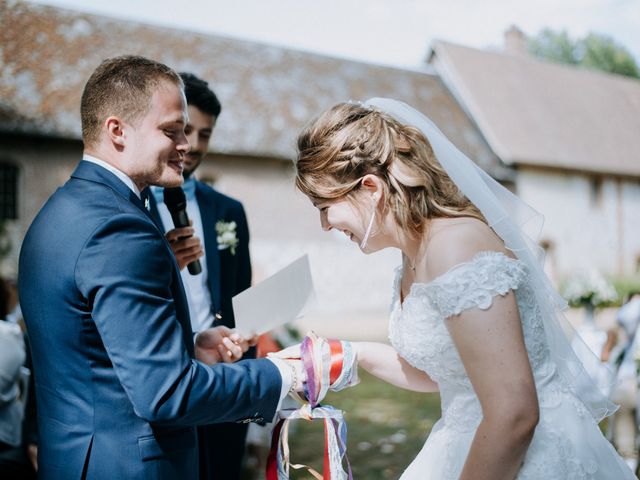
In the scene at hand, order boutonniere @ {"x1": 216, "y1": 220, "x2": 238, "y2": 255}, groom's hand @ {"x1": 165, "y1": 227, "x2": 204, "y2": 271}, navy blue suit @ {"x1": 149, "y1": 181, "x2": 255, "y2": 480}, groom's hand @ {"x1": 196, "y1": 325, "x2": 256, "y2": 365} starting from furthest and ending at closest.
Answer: boutonniere @ {"x1": 216, "y1": 220, "x2": 238, "y2": 255} < navy blue suit @ {"x1": 149, "y1": 181, "x2": 255, "y2": 480} < groom's hand @ {"x1": 165, "y1": 227, "x2": 204, "y2": 271} < groom's hand @ {"x1": 196, "y1": 325, "x2": 256, "y2": 365}

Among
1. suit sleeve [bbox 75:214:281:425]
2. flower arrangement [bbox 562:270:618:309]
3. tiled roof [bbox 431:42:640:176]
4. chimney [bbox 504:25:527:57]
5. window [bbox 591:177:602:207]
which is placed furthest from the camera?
chimney [bbox 504:25:527:57]

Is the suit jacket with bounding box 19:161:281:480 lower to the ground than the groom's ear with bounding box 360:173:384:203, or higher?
lower

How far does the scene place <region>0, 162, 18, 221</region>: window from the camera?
692 inches

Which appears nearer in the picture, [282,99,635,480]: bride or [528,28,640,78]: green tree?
[282,99,635,480]: bride

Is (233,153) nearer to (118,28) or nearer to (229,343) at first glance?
(118,28)

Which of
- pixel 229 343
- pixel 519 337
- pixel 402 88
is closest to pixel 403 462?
pixel 229 343

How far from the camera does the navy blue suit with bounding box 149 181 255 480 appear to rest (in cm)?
316

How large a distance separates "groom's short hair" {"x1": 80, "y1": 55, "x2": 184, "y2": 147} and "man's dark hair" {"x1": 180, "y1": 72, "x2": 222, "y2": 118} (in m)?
1.50

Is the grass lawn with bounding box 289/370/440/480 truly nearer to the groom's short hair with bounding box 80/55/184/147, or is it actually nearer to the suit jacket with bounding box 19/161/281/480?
the suit jacket with bounding box 19/161/281/480

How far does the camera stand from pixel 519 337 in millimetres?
1801

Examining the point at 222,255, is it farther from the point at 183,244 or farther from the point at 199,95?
the point at 199,95

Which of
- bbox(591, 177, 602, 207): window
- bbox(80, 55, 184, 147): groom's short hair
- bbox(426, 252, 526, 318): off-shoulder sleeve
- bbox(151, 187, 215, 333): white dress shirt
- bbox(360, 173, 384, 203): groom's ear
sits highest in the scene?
bbox(591, 177, 602, 207): window

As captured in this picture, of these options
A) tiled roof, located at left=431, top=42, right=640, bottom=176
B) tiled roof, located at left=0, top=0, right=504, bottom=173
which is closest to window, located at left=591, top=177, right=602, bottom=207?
tiled roof, located at left=431, top=42, right=640, bottom=176

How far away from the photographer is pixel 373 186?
2227 millimetres
